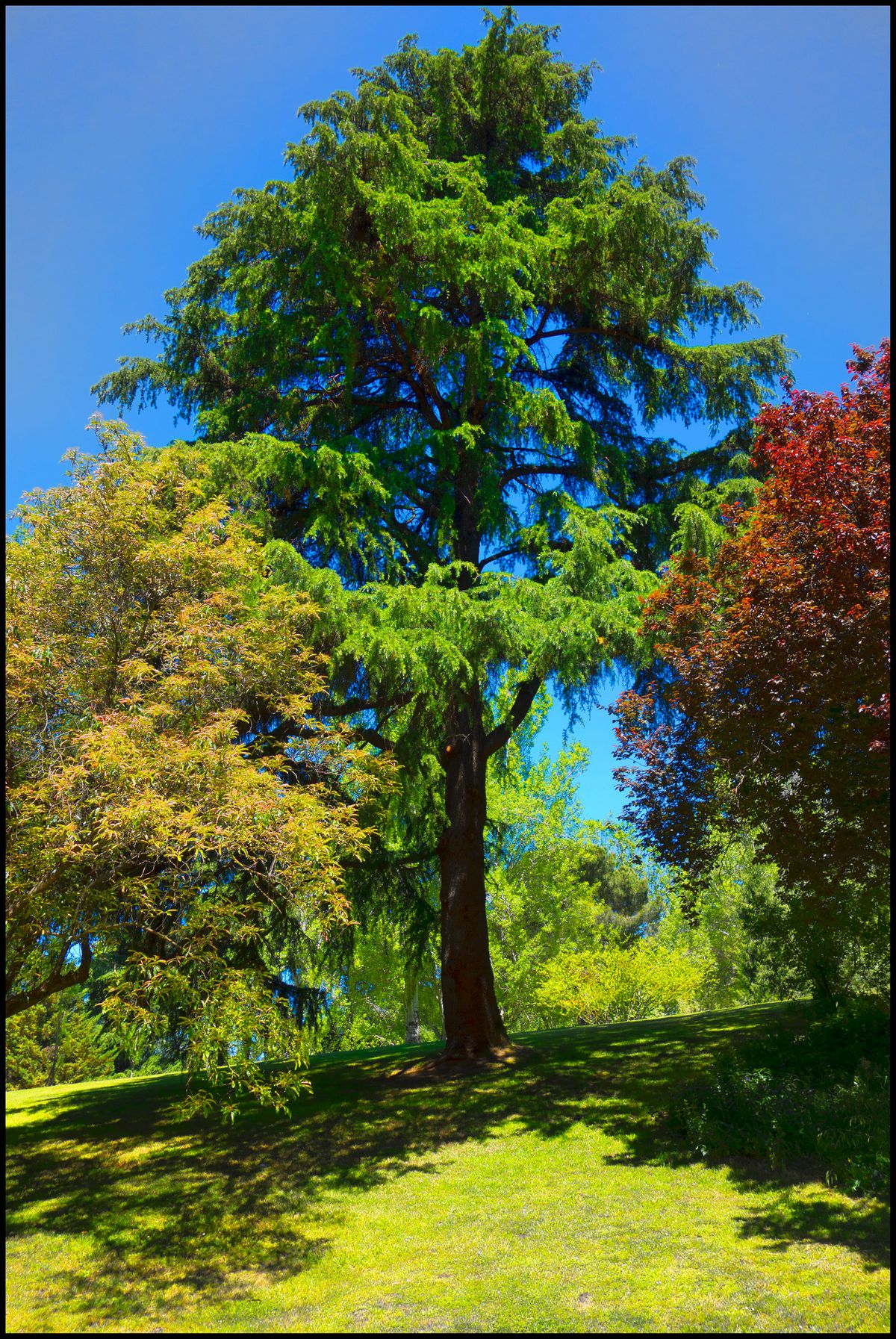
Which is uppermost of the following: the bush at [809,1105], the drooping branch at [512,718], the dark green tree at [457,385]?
the dark green tree at [457,385]

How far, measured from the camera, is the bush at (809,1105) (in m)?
7.81

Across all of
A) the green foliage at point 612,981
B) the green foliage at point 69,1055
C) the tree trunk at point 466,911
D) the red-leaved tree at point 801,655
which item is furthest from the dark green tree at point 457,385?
the green foliage at point 69,1055

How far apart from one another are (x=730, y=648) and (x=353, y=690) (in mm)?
6089

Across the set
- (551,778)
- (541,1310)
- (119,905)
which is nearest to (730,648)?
(541,1310)

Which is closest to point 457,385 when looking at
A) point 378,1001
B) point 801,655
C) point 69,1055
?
point 801,655

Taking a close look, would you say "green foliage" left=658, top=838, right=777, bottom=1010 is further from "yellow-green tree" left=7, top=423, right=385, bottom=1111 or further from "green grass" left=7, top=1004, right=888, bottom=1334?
"yellow-green tree" left=7, top=423, right=385, bottom=1111

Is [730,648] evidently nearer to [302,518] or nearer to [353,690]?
[353,690]

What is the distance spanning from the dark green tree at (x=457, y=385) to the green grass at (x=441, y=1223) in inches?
127

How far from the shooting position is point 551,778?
1088 inches

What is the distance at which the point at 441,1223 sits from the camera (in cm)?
771

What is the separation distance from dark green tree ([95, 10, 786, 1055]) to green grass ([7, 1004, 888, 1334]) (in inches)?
127

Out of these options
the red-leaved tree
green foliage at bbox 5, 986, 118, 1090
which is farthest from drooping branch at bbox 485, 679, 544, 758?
green foliage at bbox 5, 986, 118, 1090

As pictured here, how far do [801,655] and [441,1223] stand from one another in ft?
19.7

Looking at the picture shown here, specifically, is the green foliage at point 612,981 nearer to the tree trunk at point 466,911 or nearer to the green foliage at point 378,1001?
the green foliage at point 378,1001
